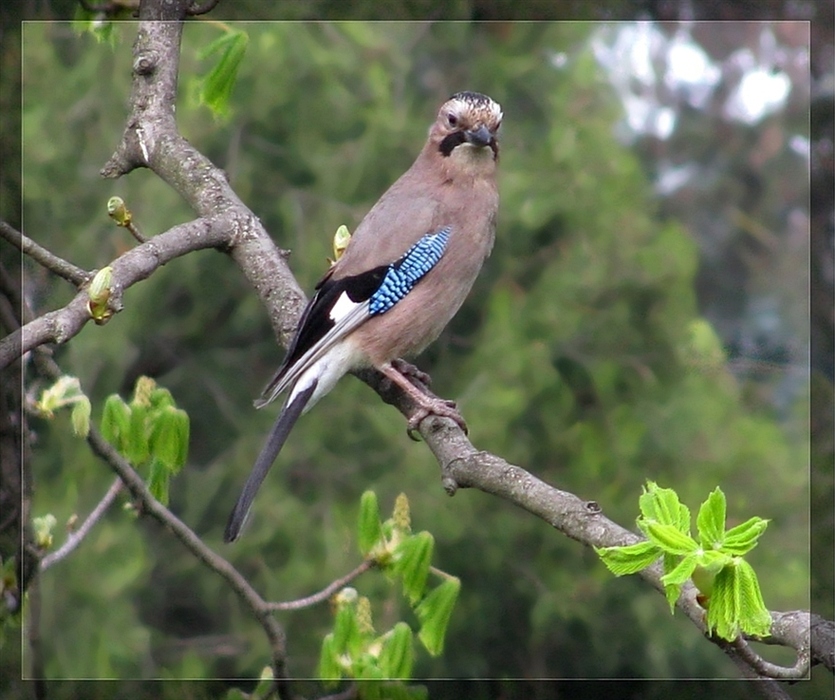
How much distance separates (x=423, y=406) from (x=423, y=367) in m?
2.02

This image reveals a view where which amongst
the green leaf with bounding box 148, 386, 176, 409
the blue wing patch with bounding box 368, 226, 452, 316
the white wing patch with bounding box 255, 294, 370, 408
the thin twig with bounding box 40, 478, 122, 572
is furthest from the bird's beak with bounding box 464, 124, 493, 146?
the thin twig with bounding box 40, 478, 122, 572

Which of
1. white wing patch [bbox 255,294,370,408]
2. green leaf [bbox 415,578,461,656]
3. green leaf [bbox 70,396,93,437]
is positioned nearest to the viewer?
green leaf [bbox 70,396,93,437]

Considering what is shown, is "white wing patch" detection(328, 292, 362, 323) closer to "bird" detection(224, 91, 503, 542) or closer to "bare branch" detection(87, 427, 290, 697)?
"bird" detection(224, 91, 503, 542)

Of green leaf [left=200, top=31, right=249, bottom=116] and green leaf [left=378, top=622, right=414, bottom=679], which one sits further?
green leaf [left=200, top=31, right=249, bottom=116]

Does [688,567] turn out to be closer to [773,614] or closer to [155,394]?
[773,614]

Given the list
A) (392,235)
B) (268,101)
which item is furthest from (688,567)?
(268,101)

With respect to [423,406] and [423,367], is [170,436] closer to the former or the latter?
[423,406]

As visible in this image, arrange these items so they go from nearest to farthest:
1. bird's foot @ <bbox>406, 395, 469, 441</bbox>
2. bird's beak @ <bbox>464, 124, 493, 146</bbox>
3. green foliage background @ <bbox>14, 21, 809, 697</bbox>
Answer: bird's foot @ <bbox>406, 395, 469, 441</bbox>
bird's beak @ <bbox>464, 124, 493, 146</bbox>
green foliage background @ <bbox>14, 21, 809, 697</bbox>

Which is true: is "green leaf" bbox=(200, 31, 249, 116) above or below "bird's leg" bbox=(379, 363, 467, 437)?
above

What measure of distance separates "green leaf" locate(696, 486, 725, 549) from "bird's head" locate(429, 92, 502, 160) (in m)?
1.39

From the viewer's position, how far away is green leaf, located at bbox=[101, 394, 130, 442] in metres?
1.53

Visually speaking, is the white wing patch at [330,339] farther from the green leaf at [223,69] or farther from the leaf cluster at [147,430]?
the green leaf at [223,69]

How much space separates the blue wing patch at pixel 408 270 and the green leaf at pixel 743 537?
3.89ft

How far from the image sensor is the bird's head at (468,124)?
230 centimetres
